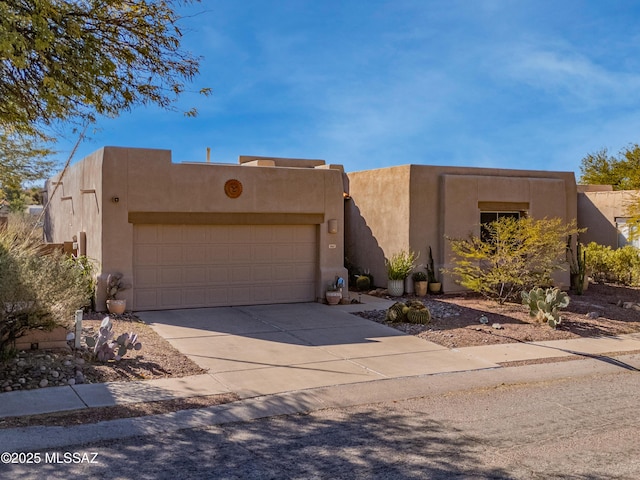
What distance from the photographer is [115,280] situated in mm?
13852

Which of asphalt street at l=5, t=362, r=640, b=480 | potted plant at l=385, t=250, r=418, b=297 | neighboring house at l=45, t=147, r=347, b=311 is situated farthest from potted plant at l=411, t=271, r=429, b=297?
asphalt street at l=5, t=362, r=640, b=480

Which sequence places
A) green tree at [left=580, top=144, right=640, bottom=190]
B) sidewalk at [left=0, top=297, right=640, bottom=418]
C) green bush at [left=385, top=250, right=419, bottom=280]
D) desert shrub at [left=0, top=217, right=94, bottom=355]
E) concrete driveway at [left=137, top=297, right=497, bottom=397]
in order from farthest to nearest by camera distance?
green tree at [left=580, top=144, right=640, bottom=190] < green bush at [left=385, top=250, right=419, bottom=280] < concrete driveway at [left=137, top=297, right=497, bottom=397] < desert shrub at [left=0, top=217, right=94, bottom=355] < sidewalk at [left=0, top=297, right=640, bottom=418]

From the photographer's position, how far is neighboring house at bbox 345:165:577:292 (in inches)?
715

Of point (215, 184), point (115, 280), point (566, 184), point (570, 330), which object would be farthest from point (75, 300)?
point (566, 184)

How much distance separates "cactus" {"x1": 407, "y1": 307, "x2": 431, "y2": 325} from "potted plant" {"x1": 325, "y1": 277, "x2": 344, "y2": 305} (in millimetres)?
2737

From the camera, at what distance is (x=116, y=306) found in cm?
1363

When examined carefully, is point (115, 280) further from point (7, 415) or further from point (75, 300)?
point (7, 415)

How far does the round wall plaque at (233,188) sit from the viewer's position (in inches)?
593

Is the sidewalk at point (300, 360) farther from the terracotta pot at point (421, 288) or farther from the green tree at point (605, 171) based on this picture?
the green tree at point (605, 171)

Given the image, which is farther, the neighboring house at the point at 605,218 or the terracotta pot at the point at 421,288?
the neighboring house at the point at 605,218

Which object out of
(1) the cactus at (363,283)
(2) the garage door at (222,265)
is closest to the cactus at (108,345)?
(2) the garage door at (222,265)

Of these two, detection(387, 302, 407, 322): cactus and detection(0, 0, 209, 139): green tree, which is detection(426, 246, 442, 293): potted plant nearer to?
detection(387, 302, 407, 322): cactus

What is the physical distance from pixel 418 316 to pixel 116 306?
6.63m

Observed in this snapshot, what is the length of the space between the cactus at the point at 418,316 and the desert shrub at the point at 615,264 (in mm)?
10244
